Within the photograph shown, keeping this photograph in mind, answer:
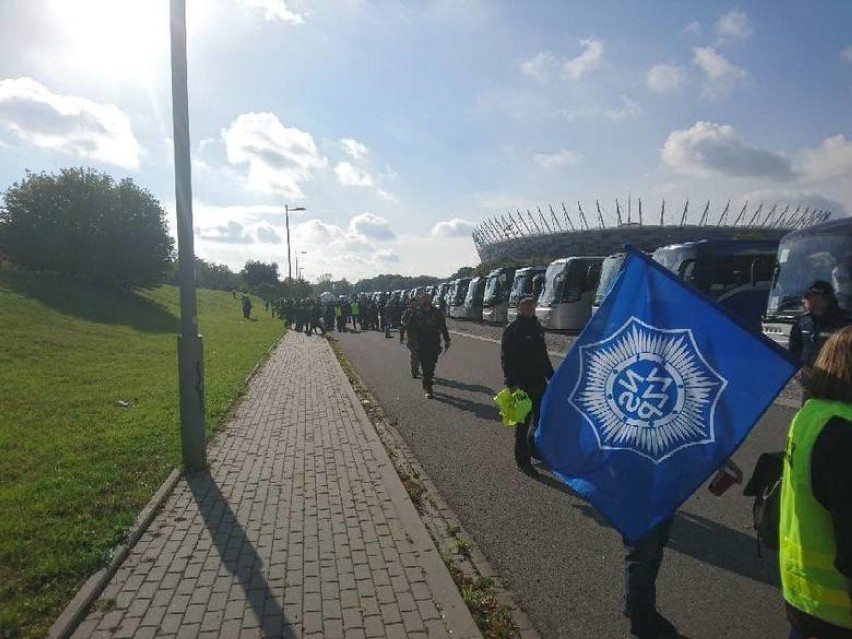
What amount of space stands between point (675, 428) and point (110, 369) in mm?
15480

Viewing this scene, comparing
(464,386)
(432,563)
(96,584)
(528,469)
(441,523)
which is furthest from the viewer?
(464,386)

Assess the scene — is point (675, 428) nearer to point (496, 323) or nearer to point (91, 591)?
point (91, 591)

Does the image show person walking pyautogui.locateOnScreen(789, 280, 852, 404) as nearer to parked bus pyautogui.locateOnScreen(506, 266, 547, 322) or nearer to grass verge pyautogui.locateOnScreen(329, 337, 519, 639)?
grass verge pyautogui.locateOnScreen(329, 337, 519, 639)

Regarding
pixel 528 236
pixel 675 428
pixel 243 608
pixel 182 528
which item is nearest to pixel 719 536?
pixel 675 428

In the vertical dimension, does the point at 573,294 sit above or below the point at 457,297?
above

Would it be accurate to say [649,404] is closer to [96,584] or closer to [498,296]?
[96,584]

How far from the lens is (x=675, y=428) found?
3.19 metres

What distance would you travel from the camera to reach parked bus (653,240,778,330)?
17.5m

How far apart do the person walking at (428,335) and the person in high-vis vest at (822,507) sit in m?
9.92

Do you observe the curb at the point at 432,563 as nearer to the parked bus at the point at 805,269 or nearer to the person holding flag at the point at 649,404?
the person holding flag at the point at 649,404

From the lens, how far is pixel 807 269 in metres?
12.2

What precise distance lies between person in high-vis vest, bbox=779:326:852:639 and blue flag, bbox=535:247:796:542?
0.75 meters

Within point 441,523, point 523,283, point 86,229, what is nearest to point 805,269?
point 441,523

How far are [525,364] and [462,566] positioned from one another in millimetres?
2710
